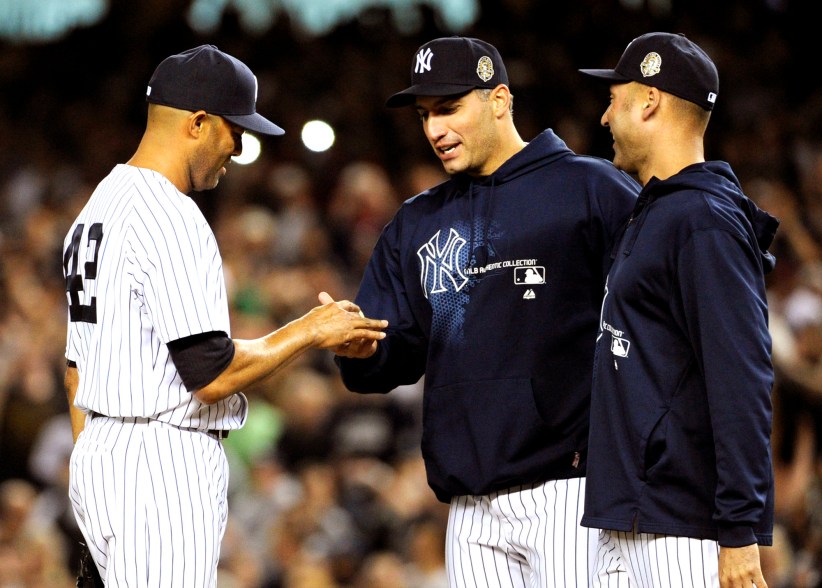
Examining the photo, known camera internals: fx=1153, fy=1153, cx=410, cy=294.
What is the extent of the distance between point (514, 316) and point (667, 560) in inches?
33.8

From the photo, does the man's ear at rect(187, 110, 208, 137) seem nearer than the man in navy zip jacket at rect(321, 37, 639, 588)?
Yes

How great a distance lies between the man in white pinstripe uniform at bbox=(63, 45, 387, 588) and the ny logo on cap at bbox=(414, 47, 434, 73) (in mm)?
717

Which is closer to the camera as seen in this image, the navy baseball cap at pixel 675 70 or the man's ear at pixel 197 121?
the navy baseball cap at pixel 675 70

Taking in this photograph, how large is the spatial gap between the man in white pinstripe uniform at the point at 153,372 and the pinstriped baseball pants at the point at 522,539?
731 millimetres

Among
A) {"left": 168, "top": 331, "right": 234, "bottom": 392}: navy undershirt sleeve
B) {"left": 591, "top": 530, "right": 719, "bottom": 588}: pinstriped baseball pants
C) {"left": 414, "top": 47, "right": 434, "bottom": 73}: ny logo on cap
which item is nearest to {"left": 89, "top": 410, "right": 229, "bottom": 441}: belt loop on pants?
{"left": 168, "top": 331, "right": 234, "bottom": 392}: navy undershirt sleeve

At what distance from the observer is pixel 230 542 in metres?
6.32

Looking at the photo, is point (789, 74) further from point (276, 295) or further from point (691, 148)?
point (691, 148)

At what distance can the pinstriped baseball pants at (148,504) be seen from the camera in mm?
2777

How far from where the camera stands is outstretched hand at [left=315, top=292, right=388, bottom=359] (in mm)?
3162

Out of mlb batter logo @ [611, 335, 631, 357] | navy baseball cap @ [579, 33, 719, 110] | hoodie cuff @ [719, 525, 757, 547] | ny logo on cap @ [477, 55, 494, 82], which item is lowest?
hoodie cuff @ [719, 525, 757, 547]

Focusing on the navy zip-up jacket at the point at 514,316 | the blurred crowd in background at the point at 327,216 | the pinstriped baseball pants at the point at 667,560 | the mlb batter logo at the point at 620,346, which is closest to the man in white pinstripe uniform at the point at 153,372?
the navy zip-up jacket at the point at 514,316

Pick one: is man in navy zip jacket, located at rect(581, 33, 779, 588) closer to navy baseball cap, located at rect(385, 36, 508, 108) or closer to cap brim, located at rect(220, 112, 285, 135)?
navy baseball cap, located at rect(385, 36, 508, 108)

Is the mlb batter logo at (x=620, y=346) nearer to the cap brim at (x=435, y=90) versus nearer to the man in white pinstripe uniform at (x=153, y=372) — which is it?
the man in white pinstripe uniform at (x=153, y=372)

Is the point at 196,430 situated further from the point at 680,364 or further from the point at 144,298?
the point at 680,364
